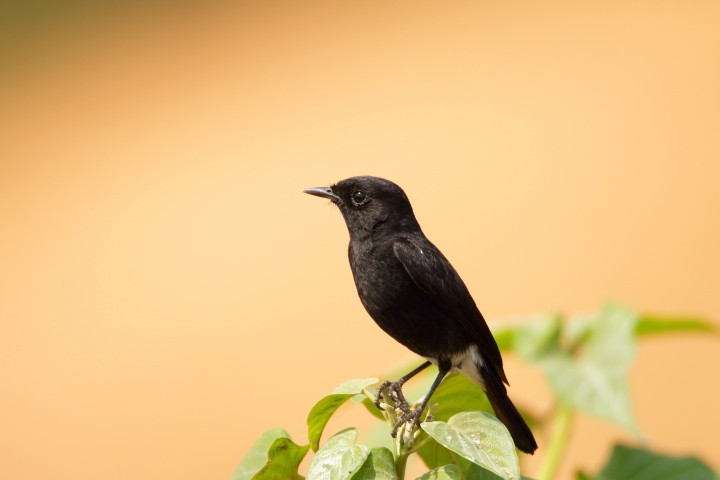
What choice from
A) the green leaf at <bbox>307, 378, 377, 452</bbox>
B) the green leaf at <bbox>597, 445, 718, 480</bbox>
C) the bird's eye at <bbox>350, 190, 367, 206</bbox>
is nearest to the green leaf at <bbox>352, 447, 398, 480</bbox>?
the green leaf at <bbox>307, 378, 377, 452</bbox>

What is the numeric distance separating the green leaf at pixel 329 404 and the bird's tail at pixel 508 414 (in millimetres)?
546

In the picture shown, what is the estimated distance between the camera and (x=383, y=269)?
2023 millimetres

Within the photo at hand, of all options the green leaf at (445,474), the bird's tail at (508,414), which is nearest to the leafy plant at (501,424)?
the green leaf at (445,474)

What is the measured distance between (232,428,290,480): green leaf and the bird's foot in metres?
0.19

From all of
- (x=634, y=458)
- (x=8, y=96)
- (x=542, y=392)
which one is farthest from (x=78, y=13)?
(x=634, y=458)

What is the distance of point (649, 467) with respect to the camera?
196 cm

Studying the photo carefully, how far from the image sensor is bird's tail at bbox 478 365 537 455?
196 centimetres

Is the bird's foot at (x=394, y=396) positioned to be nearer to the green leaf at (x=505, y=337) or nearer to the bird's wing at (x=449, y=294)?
the bird's wing at (x=449, y=294)

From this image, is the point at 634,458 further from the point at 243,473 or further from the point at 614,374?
the point at 243,473

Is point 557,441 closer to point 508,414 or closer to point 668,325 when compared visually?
point 508,414

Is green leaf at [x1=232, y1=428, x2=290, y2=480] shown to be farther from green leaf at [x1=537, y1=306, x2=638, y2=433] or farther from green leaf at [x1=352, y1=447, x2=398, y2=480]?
green leaf at [x1=537, y1=306, x2=638, y2=433]

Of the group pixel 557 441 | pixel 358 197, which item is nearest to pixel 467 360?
pixel 557 441

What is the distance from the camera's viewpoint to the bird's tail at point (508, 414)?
6.42 feet

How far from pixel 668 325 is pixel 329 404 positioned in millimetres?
1275
